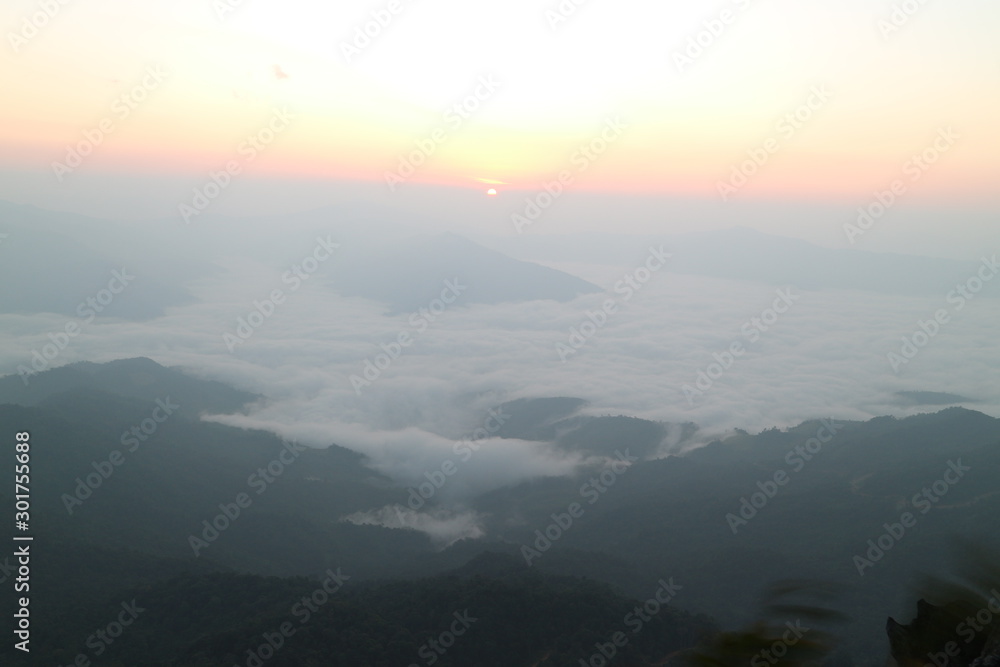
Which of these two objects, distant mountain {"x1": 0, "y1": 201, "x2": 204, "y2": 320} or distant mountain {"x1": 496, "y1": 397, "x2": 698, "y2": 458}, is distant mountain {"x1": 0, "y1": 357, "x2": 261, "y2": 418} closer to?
distant mountain {"x1": 496, "y1": 397, "x2": 698, "y2": 458}

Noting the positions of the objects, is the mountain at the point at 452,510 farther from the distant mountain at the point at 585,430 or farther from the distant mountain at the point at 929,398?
the distant mountain at the point at 929,398

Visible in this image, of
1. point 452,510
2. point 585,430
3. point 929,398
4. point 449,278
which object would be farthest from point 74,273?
point 929,398

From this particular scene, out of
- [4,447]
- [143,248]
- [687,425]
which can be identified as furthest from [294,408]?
[143,248]

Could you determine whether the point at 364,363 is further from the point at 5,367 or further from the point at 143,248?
the point at 143,248

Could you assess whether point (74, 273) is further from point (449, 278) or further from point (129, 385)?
point (449, 278)

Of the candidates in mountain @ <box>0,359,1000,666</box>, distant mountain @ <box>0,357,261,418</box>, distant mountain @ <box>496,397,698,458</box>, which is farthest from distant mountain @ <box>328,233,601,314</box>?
mountain @ <box>0,359,1000,666</box>
